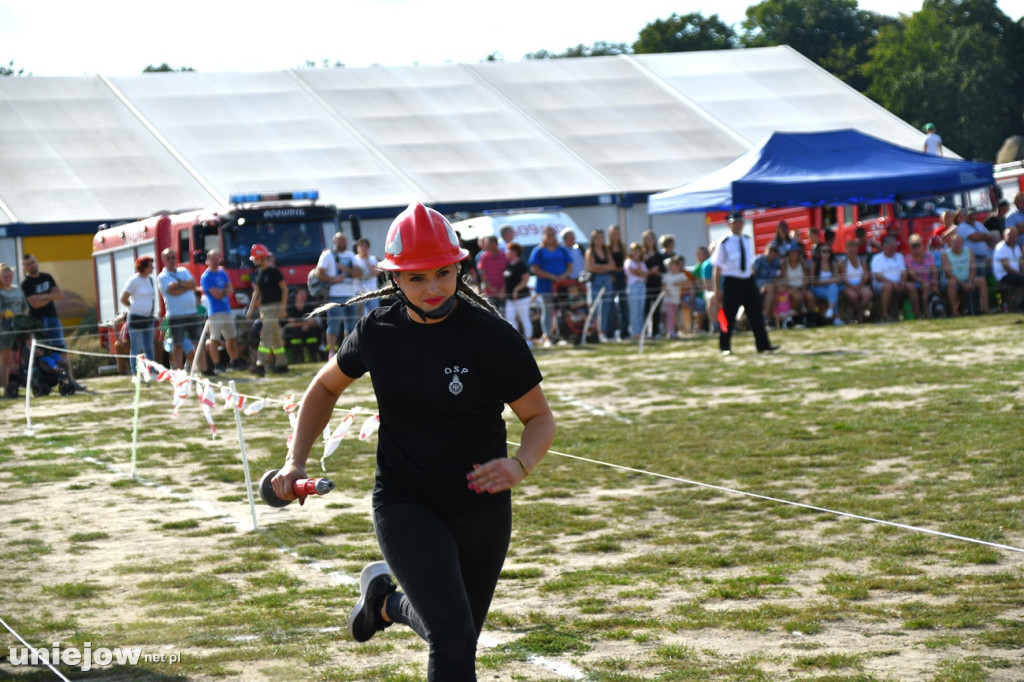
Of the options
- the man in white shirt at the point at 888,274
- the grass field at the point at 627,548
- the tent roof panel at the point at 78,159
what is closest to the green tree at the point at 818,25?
the tent roof panel at the point at 78,159

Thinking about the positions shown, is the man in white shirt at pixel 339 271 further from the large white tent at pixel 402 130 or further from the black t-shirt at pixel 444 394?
the black t-shirt at pixel 444 394

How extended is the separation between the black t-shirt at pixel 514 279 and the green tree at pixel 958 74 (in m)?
60.6

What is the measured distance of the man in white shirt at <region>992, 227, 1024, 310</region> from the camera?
2231 cm

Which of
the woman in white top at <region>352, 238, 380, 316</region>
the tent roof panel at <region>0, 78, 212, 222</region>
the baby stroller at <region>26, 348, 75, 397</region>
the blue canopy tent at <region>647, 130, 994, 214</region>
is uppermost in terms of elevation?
the tent roof panel at <region>0, 78, 212, 222</region>

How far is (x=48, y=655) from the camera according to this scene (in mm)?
5848

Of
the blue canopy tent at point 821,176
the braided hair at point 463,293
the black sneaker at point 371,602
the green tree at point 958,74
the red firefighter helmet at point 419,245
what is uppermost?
the green tree at point 958,74

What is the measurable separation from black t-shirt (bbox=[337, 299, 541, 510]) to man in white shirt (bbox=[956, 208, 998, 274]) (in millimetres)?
19866

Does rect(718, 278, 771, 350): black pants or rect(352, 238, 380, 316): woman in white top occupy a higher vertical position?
rect(352, 238, 380, 316): woman in white top

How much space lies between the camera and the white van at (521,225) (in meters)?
24.9

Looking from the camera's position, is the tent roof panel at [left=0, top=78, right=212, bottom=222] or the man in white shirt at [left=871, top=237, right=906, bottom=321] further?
the tent roof panel at [left=0, top=78, right=212, bottom=222]

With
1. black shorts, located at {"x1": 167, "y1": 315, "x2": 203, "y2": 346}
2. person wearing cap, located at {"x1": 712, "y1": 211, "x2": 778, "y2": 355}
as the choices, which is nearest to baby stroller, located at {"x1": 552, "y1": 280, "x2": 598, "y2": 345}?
person wearing cap, located at {"x1": 712, "y1": 211, "x2": 778, "y2": 355}

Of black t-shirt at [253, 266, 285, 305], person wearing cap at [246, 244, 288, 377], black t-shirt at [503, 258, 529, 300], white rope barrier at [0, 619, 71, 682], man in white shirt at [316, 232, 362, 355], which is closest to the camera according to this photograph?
white rope barrier at [0, 619, 71, 682]

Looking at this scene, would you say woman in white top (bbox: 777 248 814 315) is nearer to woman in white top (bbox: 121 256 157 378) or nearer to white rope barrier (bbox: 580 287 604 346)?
white rope barrier (bbox: 580 287 604 346)

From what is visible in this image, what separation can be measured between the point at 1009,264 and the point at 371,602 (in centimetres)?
1973
